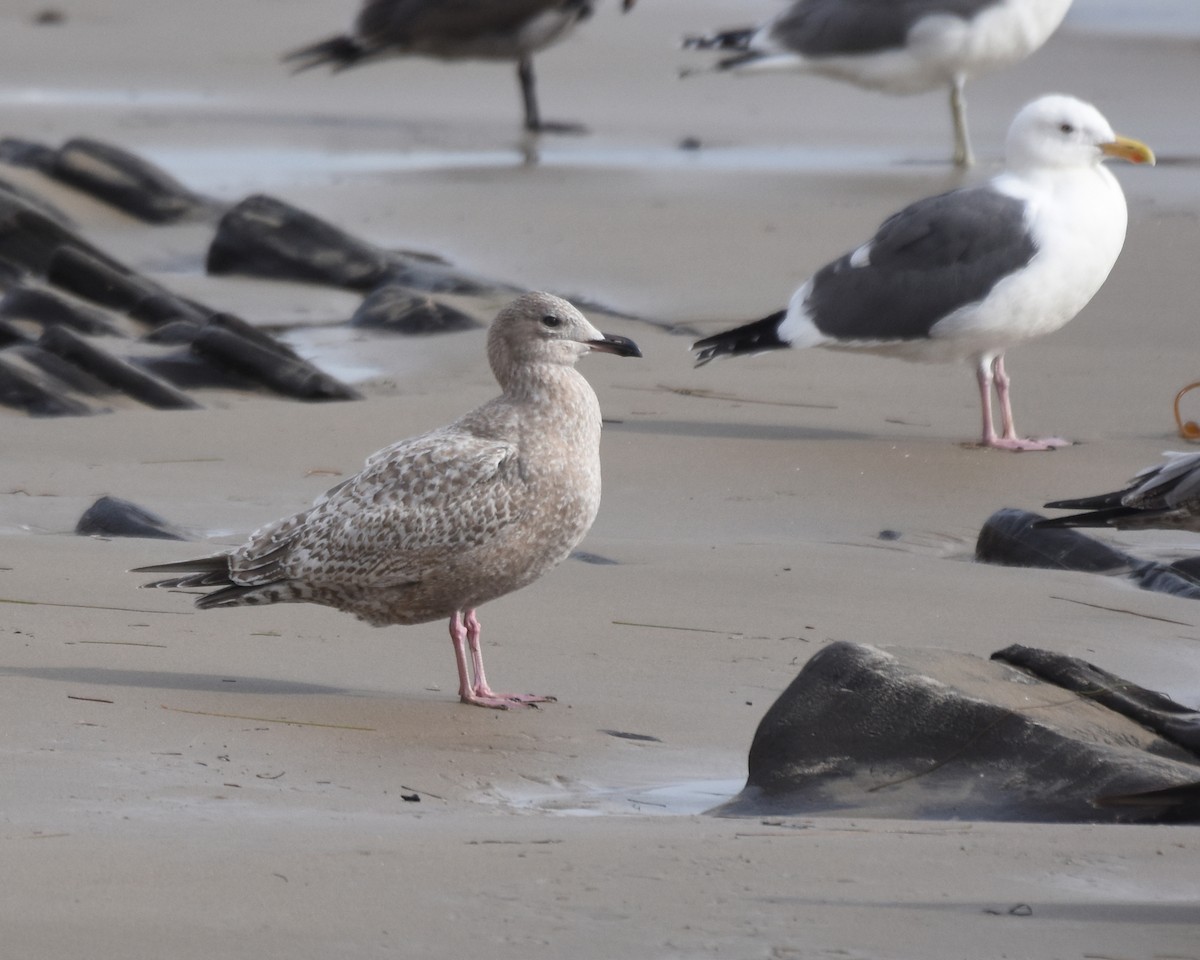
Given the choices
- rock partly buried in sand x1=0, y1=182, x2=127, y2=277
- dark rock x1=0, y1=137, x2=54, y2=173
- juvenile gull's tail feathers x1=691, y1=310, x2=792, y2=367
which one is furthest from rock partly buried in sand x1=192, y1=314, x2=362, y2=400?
dark rock x1=0, y1=137, x2=54, y2=173

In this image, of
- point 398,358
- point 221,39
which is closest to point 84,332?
point 398,358

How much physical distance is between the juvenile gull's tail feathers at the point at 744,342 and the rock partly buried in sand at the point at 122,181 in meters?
5.11

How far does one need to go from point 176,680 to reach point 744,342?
4.14 metres

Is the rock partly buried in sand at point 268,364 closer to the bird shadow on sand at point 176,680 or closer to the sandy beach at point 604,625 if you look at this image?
the sandy beach at point 604,625

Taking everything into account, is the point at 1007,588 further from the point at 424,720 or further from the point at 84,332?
the point at 84,332

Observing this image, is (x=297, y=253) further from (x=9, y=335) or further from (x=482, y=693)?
(x=482, y=693)

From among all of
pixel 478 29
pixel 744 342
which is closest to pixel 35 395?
pixel 744 342

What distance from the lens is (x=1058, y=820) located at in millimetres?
3926

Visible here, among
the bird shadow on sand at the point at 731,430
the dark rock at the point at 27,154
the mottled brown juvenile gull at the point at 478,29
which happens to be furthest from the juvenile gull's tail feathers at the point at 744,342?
the mottled brown juvenile gull at the point at 478,29

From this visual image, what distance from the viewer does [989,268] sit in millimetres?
8094

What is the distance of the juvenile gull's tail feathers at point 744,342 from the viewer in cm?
845

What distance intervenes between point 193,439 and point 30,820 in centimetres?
394

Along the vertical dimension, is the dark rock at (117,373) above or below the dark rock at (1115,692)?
below

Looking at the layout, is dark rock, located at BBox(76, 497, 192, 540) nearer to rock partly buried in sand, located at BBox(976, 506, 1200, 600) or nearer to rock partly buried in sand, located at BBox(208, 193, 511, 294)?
rock partly buried in sand, located at BBox(976, 506, 1200, 600)
